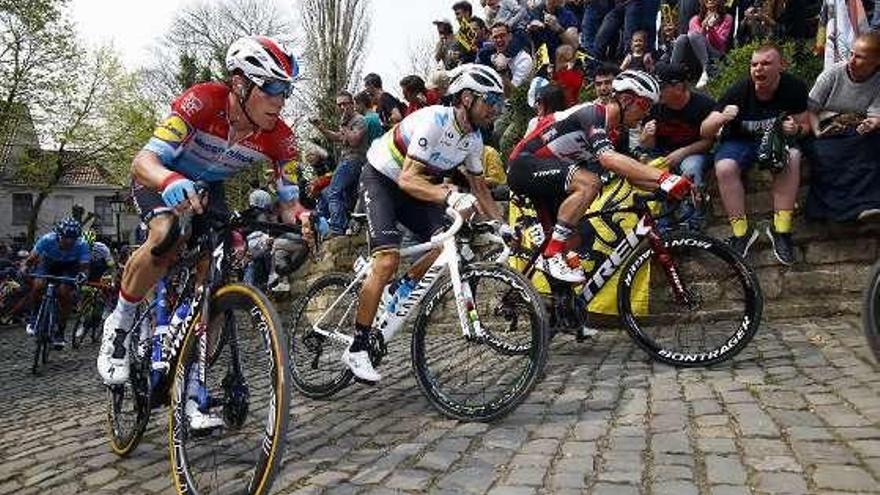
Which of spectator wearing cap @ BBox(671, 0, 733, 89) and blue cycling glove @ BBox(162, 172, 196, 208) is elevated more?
spectator wearing cap @ BBox(671, 0, 733, 89)

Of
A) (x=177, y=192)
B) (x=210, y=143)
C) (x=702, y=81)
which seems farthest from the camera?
(x=702, y=81)

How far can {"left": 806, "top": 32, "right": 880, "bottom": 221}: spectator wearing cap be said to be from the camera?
6344 millimetres

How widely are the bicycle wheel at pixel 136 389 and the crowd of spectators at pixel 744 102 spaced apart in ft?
16.0

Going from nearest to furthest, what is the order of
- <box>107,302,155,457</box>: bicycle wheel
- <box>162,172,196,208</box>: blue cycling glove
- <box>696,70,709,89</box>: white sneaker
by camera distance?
1. <box>162,172,196,208</box>: blue cycling glove
2. <box>107,302,155,457</box>: bicycle wheel
3. <box>696,70,709,89</box>: white sneaker

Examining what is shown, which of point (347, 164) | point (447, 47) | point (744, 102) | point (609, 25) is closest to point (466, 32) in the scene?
point (447, 47)

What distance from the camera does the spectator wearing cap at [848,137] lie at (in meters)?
6.34

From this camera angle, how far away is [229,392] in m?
3.43

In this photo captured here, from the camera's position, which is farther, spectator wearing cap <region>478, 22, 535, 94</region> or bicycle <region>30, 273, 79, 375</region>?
spectator wearing cap <region>478, 22, 535, 94</region>

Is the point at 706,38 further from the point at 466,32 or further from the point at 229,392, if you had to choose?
the point at 229,392

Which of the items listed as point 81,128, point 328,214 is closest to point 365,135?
point 328,214

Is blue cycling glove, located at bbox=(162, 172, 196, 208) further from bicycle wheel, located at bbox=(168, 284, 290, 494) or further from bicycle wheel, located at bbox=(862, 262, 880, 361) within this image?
Answer: bicycle wheel, located at bbox=(862, 262, 880, 361)

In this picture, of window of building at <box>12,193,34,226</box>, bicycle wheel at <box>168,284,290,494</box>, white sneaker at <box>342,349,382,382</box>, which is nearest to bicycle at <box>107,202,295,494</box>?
bicycle wheel at <box>168,284,290,494</box>

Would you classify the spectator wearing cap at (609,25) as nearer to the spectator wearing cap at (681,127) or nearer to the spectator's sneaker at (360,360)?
the spectator wearing cap at (681,127)

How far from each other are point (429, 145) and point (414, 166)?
0.58ft
